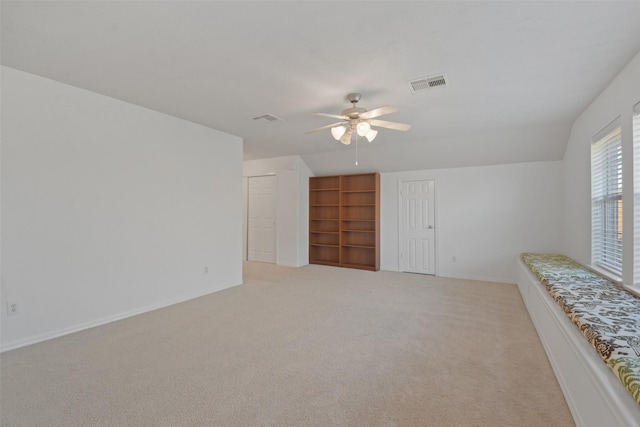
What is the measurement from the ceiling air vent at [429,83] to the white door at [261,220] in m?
4.14

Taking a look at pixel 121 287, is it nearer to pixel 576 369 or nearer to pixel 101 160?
pixel 101 160

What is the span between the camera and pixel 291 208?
6.09 meters

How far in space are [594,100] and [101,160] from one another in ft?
17.5

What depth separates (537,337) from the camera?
8.86 feet

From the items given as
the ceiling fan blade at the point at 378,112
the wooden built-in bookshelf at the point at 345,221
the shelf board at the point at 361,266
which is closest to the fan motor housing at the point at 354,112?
the ceiling fan blade at the point at 378,112

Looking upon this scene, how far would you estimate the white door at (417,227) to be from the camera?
214 inches

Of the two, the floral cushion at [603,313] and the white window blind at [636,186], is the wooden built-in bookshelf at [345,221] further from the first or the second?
the white window blind at [636,186]

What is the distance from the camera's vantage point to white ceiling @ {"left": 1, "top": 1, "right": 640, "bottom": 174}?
173cm

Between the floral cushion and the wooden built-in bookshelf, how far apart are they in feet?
10.1

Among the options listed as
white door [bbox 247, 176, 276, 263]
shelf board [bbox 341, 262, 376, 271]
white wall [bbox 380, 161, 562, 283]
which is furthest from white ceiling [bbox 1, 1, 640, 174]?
shelf board [bbox 341, 262, 376, 271]

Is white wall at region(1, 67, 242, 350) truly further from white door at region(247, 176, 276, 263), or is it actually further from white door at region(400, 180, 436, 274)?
white door at region(400, 180, 436, 274)

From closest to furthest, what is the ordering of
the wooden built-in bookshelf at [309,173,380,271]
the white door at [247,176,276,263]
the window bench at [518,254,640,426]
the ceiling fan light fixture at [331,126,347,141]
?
1. the window bench at [518,254,640,426]
2. the ceiling fan light fixture at [331,126,347,141]
3. the wooden built-in bookshelf at [309,173,380,271]
4. the white door at [247,176,276,263]

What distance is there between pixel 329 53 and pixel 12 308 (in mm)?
3441

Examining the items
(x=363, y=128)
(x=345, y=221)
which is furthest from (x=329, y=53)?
(x=345, y=221)
